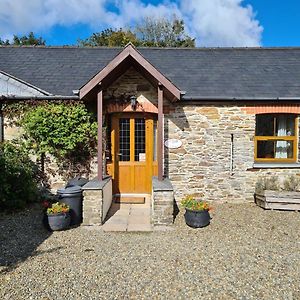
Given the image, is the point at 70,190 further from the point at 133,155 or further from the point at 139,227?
the point at 133,155

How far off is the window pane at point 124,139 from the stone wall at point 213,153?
1225 mm

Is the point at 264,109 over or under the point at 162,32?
under

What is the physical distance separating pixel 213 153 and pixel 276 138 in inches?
86.4

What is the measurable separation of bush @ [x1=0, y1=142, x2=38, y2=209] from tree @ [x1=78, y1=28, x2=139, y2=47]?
70.0ft

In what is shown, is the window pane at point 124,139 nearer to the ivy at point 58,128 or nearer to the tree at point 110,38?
the ivy at point 58,128

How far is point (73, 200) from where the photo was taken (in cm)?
671

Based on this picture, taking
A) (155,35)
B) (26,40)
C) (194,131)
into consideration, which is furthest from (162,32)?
(194,131)

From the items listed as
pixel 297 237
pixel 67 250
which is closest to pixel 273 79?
pixel 297 237

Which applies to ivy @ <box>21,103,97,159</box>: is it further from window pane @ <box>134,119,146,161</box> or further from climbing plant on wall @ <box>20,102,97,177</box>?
window pane @ <box>134,119,146,161</box>

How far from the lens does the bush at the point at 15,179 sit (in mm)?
7289

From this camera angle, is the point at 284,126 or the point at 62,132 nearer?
the point at 62,132

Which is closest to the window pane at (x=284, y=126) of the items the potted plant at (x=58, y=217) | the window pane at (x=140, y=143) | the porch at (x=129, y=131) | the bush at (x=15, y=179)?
the porch at (x=129, y=131)

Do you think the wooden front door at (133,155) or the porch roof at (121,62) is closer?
the porch roof at (121,62)

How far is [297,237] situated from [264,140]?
155 inches
